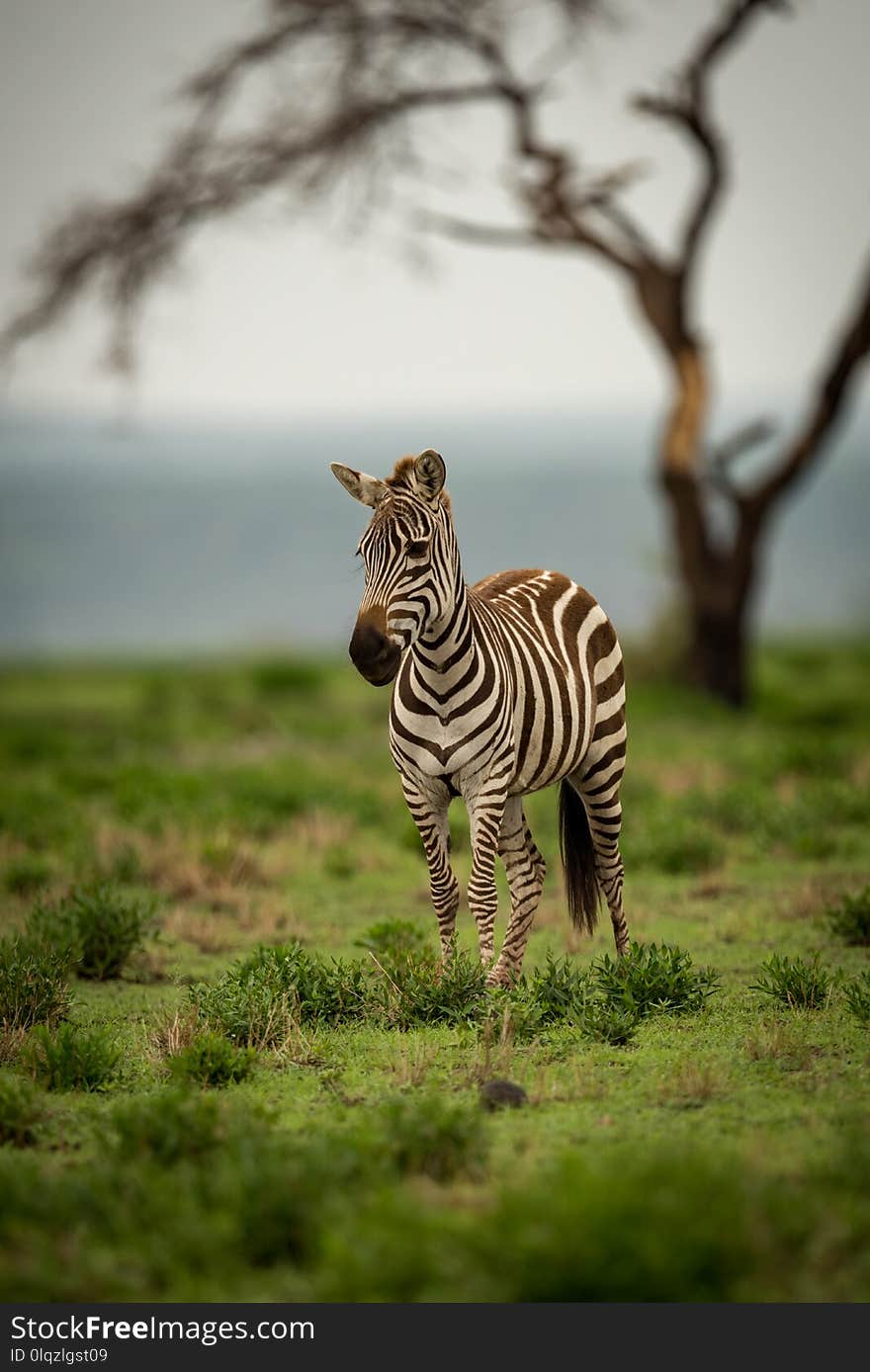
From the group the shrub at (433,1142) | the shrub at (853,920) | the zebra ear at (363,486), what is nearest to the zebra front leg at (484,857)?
the zebra ear at (363,486)

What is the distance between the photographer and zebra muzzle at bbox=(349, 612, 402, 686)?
579 centimetres

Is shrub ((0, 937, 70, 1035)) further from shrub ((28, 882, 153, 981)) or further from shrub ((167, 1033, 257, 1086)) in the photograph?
shrub ((167, 1033, 257, 1086))

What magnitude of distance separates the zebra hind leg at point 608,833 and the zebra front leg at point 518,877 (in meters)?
0.33

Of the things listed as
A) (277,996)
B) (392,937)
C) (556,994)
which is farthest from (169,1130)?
(392,937)

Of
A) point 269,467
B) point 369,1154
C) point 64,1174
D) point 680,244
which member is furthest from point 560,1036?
point 269,467

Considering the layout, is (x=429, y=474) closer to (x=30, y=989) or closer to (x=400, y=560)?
(x=400, y=560)

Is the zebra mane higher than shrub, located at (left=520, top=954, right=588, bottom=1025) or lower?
higher

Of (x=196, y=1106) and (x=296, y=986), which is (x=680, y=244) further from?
(x=196, y=1106)

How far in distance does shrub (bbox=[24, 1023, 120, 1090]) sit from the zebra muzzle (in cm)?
178

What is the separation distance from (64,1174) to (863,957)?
4.57 m

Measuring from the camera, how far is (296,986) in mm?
6590

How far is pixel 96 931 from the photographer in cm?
780

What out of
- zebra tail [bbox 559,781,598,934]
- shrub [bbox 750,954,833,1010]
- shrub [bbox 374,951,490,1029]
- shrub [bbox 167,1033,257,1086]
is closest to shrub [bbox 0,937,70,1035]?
shrub [bbox 167,1033,257,1086]

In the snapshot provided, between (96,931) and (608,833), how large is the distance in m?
2.75
